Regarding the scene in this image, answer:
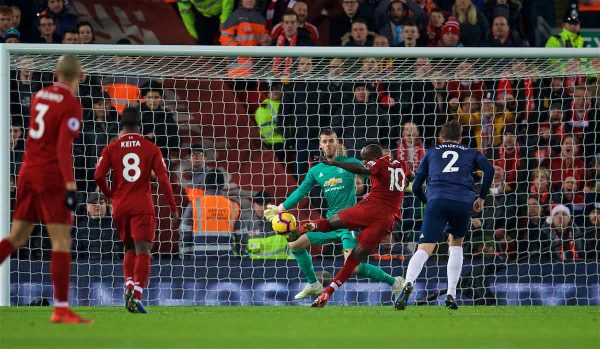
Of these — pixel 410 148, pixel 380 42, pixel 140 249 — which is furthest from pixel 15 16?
pixel 140 249

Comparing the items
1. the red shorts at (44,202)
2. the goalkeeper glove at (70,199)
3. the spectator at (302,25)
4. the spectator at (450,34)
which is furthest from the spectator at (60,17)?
the goalkeeper glove at (70,199)

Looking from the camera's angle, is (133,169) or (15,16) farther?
(15,16)

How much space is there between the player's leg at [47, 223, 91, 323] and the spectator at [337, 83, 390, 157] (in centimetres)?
642

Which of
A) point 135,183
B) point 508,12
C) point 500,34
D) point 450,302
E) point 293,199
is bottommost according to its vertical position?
point 450,302

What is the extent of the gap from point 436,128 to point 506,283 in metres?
2.37

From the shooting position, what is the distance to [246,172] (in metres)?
15.1

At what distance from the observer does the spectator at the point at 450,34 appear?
1619 centimetres

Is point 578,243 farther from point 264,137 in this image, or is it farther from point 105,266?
point 105,266

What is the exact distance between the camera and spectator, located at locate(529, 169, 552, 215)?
14.8 meters

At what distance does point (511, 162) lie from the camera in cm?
1499

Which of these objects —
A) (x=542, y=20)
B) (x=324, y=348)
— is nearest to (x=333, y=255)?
(x=542, y=20)

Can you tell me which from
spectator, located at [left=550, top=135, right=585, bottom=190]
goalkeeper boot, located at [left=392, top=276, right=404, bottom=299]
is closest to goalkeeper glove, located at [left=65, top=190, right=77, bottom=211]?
goalkeeper boot, located at [left=392, top=276, right=404, bottom=299]

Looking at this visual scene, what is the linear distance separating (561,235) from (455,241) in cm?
291

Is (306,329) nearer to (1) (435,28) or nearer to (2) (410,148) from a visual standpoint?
(2) (410,148)
